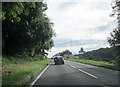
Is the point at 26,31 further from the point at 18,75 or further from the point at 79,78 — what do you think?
the point at 79,78

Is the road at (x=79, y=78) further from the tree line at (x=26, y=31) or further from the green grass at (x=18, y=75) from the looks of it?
the tree line at (x=26, y=31)

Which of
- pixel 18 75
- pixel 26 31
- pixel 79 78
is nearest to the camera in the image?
pixel 18 75

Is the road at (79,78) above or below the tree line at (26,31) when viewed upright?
below

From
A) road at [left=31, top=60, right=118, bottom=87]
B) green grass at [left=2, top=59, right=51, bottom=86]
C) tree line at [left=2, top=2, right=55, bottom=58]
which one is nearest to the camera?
green grass at [left=2, top=59, right=51, bottom=86]

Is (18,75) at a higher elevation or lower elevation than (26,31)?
lower

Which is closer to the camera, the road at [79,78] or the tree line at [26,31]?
the road at [79,78]

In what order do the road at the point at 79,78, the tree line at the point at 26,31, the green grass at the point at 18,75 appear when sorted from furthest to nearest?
the tree line at the point at 26,31, the road at the point at 79,78, the green grass at the point at 18,75

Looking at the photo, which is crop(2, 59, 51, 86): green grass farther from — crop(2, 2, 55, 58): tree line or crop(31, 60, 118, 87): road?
crop(2, 2, 55, 58): tree line

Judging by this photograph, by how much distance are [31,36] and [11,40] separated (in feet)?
11.6

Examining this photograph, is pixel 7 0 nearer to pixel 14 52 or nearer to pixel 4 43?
pixel 4 43

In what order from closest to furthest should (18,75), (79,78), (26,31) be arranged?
(18,75), (79,78), (26,31)

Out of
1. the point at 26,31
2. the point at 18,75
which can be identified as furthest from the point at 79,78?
the point at 26,31

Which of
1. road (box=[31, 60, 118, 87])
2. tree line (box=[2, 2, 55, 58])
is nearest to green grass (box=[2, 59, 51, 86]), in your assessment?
road (box=[31, 60, 118, 87])

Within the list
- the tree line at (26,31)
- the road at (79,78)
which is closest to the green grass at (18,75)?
the road at (79,78)
